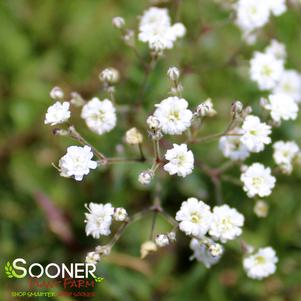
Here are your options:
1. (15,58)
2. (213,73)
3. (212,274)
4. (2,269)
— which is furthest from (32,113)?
(212,274)

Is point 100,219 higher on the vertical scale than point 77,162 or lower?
lower

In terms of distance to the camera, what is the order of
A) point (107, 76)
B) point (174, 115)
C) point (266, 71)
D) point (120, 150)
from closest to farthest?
point (174, 115)
point (107, 76)
point (120, 150)
point (266, 71)

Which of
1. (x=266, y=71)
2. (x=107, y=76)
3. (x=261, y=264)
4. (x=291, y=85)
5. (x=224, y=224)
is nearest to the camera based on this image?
(x=224, y=224)

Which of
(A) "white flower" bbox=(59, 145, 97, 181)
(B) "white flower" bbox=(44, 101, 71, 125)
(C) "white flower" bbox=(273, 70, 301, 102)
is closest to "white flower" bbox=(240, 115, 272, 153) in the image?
(A) "white flower" bbox=(59, 145, 97, 181)

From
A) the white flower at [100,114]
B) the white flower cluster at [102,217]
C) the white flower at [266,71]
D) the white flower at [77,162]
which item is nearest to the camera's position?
the white flower at [77,162]

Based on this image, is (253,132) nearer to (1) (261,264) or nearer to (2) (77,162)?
(1) (261,264)

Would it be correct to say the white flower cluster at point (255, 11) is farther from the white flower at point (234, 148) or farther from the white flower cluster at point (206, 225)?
the white flower cluster at point (206, 225)

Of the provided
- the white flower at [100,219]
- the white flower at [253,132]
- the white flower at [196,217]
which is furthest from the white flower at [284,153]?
the white flower at [100,219]

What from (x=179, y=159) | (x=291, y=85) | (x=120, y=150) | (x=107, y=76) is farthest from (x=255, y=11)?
(x=179, y=159)
